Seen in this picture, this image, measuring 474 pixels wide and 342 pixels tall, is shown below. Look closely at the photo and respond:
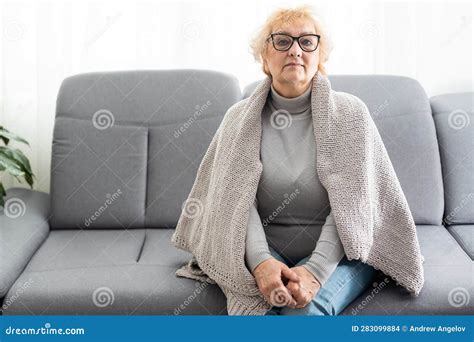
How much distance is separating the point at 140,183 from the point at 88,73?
0.50 meters

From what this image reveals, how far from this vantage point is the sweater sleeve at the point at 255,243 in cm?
182

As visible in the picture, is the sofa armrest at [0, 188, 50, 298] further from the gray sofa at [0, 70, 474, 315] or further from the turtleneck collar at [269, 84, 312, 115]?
the turtleneck collar at [269, 84, 312, 115]

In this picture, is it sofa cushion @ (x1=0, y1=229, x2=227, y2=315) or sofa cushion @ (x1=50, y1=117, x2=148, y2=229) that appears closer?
sofa cushion @ (x1=0, y1=229, x2=227, y2=315)

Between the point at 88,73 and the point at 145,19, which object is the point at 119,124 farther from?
the point at 145,19

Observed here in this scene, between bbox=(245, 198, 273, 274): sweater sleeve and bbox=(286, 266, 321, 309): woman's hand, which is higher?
bbox=(245, 198, 273, 274): sweater sleeve

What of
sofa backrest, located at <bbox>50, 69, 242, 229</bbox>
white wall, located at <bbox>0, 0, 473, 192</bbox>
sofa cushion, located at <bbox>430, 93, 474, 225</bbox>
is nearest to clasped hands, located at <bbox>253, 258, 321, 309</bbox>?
sofa backrest, located at <bbox>50, 69, 242, 229</bbox>

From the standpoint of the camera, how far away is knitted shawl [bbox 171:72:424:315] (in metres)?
1.83

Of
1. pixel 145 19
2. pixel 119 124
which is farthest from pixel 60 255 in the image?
pixel 145 19

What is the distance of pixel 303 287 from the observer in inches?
67.7

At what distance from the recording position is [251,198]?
74.3 inches

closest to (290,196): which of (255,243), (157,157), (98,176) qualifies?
(255,243)

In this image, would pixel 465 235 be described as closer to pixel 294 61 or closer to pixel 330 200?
pixel 330 200

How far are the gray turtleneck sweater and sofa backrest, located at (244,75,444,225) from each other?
56 cm

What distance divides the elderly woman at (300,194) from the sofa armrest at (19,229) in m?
0.52
